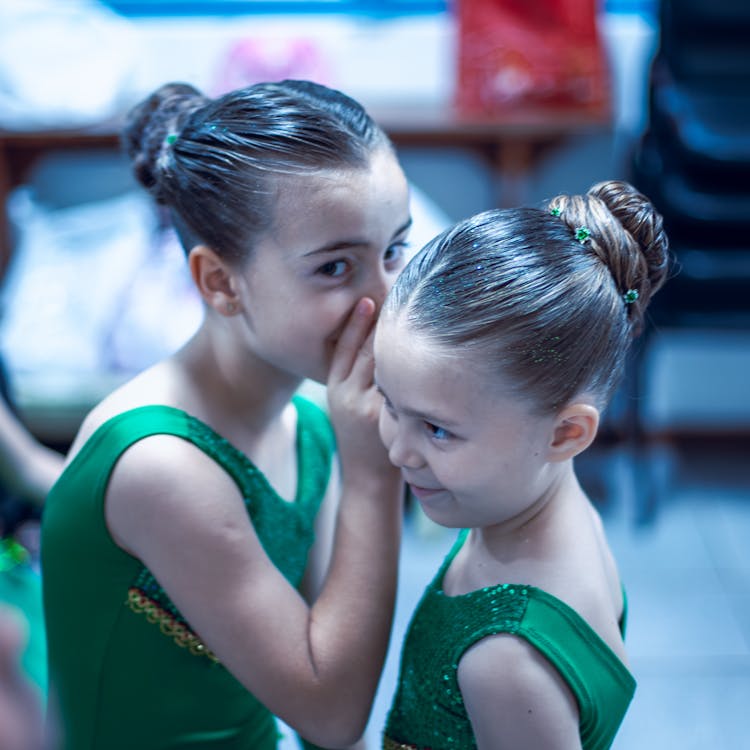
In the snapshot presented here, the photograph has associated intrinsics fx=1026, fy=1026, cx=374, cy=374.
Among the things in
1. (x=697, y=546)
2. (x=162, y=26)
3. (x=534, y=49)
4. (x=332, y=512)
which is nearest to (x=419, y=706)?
(x=332, y=512)

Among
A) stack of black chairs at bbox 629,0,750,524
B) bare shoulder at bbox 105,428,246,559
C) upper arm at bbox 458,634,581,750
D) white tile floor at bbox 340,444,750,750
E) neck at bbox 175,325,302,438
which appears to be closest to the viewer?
upper arm at bbox 458,634,581,750

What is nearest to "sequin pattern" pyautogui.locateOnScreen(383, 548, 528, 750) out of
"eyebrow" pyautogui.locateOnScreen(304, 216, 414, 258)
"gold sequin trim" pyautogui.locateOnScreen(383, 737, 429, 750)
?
"gold sequin trim" pyautogui.locateOnScreen(383, 737, 429, 750)

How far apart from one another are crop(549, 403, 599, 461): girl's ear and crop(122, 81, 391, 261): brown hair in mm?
314

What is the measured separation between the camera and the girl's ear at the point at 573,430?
835 millimetres

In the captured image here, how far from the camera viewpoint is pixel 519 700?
0.79m

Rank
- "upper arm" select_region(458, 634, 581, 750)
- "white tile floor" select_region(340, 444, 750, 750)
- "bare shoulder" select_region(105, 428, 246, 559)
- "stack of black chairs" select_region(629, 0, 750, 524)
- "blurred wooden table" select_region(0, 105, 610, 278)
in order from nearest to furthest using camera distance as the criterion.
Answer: "upper arm" select_region(458, 634, 581, 750) < "bare shoulder" select_region(105, 428, 246, 559) < "white tile floor" select_region(340, 444, 750, 750) < "stack of black chairs" select_region(629, 0, 750, 524) < "blurred wooden table" select_region(0, 105, 610, 278)

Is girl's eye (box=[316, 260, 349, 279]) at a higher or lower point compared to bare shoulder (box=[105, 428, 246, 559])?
higher

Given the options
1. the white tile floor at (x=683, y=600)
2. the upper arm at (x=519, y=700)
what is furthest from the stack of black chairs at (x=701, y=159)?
the upper arm at (x=519, y=700)

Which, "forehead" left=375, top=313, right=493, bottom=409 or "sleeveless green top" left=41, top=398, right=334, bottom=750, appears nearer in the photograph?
"forehead" left=375, top=313, right=493, bottom=409

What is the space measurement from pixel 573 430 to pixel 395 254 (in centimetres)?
28

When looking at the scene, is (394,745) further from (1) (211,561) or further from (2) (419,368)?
(2) (419,368)

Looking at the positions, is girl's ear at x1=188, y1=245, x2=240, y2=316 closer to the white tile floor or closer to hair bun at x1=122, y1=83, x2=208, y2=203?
hair bun at x1=122, y1=83, x2=208, y2=203

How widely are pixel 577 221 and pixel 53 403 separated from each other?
6.86 feet

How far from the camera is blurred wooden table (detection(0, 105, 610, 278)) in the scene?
2.88m
